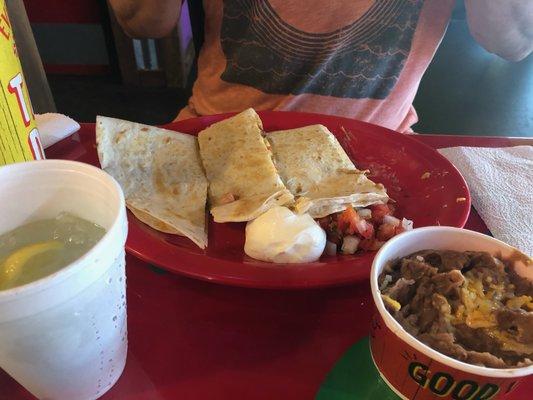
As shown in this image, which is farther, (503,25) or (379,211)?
(503,25)

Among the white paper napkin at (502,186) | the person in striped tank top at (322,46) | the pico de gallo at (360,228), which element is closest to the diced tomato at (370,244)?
the pico de gallo at (360,228)

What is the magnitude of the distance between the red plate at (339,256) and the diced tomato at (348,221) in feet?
0.16

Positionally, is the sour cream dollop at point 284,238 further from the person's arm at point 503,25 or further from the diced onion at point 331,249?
the person's arm at point 503,25

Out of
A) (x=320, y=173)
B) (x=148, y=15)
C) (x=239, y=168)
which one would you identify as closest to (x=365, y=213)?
(x=320, y=173)

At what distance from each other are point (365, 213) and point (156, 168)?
1.55 ft

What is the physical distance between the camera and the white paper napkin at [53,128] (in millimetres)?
1057

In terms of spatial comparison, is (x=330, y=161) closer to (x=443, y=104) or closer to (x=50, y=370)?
(x=50, y=370)

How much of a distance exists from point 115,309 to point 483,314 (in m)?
0.41

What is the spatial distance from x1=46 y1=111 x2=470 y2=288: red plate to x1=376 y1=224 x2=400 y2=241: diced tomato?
0.05m

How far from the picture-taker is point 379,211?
0.92 meters

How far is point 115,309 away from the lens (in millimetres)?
523

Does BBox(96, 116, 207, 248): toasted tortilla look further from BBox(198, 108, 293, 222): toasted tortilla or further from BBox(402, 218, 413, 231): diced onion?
BBox(402, 218, 413, 231): diced onion

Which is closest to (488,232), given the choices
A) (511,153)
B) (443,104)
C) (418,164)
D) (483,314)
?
A: (418,164)

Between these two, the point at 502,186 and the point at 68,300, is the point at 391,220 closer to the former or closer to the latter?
the point at 502,186
